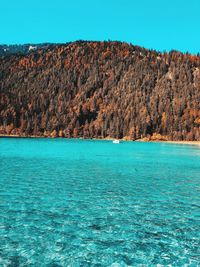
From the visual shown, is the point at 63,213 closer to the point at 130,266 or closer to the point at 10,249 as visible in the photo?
the point at 10,249

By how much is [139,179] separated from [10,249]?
1200 inches

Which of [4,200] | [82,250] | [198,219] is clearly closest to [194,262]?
[82,250]

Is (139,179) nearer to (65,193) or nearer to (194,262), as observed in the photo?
(65,193)

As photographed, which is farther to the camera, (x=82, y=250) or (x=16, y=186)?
(x=16, y=186)

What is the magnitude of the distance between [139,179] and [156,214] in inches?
807

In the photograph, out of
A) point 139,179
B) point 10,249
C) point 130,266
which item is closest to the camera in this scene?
point 130,266

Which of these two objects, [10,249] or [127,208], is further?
[127,208]

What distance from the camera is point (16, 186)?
1508 inches

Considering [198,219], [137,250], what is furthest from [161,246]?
[198,219]

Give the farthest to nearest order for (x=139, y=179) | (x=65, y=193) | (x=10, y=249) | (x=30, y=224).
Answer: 1. (x=139, y=179)
2. (x=65, y=193)
3. (x=30, y=224)
4. (x=10, y=249)

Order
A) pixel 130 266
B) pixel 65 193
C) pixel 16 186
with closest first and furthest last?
pixel 130 266
pixel 65 193
pixel 16 186

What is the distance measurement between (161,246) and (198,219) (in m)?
6.92

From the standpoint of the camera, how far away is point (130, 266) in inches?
677

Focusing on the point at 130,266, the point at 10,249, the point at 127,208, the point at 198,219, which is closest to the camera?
the point at 130,266
